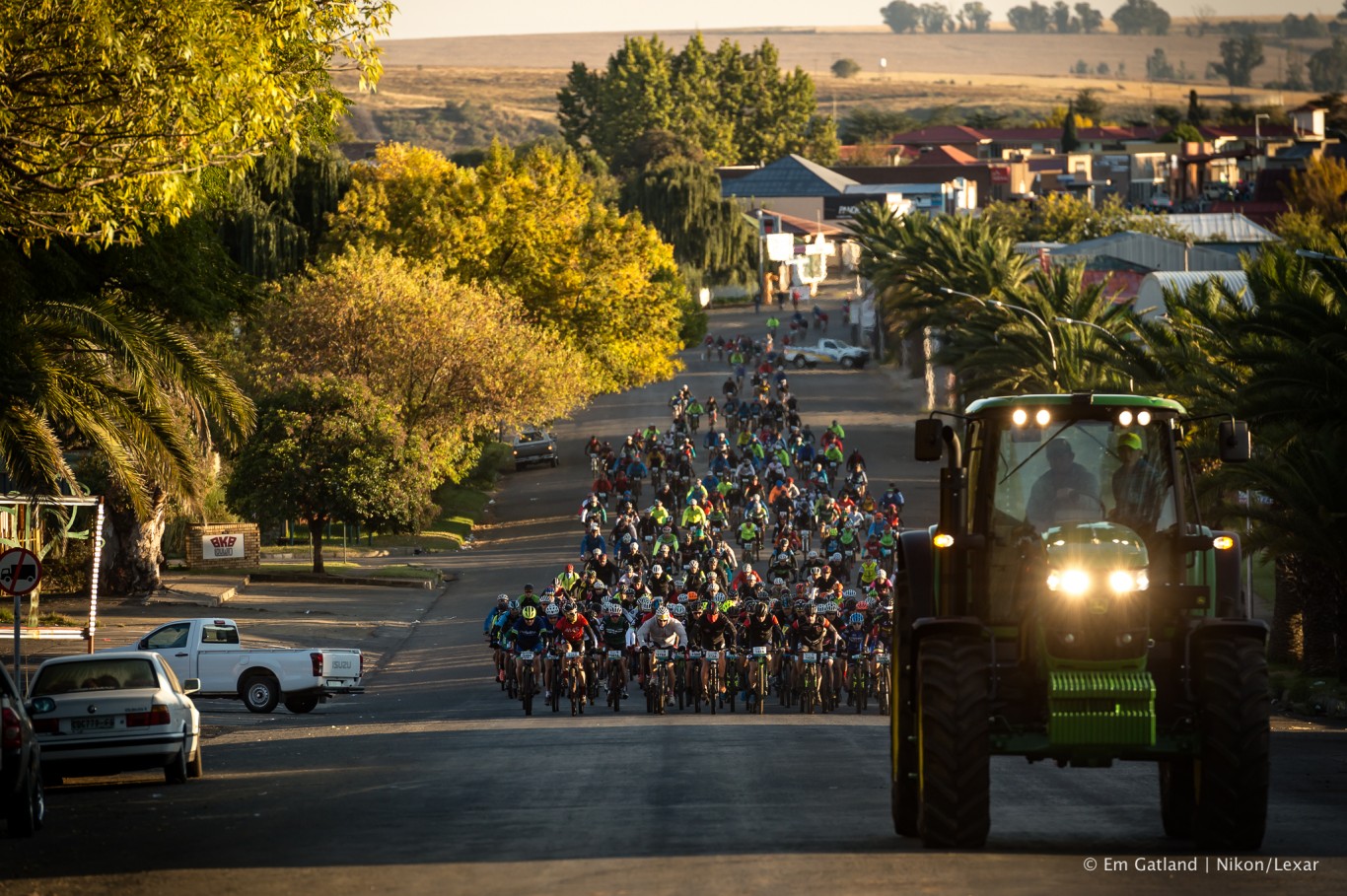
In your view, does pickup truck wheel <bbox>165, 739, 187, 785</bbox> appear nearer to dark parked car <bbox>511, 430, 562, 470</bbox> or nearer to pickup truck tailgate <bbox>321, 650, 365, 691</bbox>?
pickup truck tailgate <bbox>321, 650, 365, 691</bbox>

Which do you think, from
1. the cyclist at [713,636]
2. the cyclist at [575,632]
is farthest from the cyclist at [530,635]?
the cyclist at [713,636]

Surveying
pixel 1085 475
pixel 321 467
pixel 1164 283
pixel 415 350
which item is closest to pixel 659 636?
pixel 1085 475

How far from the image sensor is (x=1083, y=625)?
37.3 ft

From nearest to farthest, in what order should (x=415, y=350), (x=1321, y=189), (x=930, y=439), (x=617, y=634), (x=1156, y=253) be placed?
1. (x=930, y=439)
2. (x=617, y=634)
3. (x=415, y=350)
4. (x=1156, y=253)
5. (x=1321, y=189)

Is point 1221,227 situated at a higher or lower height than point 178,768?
higher

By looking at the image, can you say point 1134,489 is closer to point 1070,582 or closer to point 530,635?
point 1070,582

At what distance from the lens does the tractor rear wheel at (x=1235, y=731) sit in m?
11.4

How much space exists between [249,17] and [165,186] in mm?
1775

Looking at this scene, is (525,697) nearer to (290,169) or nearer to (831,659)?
(831,659)

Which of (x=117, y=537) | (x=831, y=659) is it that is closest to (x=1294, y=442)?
(x=831, y=659)

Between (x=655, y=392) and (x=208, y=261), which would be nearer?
(x=208, y=261)

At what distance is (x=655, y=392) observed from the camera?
89.6 meters

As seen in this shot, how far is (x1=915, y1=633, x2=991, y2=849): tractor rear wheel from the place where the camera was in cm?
1142

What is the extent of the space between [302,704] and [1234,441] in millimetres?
19326
